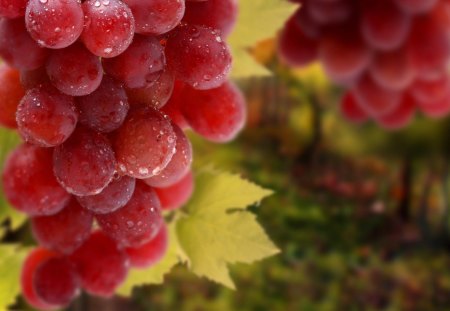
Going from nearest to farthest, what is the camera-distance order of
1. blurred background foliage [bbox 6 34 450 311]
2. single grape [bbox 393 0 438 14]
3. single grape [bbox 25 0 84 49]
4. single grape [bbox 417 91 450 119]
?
single grape [bbox 25 0 84 49], single grape [bbox 393 0 438 14], single grape [bbox 417 91 450 119], blurred background foliage [bbox 6 34 450 311]

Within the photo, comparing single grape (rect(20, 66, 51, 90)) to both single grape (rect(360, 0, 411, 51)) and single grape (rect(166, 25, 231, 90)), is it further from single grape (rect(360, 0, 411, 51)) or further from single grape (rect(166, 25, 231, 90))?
single grape (rect(360, 0, 411, 51))

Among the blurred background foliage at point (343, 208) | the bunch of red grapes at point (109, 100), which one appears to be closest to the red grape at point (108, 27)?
the bunch of red grapes at point (109, 100)

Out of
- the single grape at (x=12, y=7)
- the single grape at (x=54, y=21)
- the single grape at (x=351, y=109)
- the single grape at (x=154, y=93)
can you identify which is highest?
the single grape at (x=54, y=21)

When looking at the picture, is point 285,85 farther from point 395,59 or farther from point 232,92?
point 232,92

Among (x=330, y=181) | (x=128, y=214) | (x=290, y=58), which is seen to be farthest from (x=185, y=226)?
(x=330, y=181)

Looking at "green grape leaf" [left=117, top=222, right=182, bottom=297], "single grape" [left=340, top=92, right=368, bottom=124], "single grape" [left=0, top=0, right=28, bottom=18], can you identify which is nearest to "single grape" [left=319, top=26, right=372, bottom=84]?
"single grape" [left=340, top=92, right=368, bottom=124]

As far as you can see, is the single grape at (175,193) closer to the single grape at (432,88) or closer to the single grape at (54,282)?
the single grape at (54,282)
